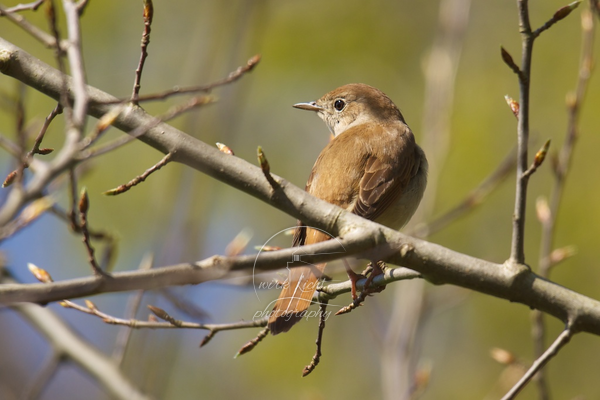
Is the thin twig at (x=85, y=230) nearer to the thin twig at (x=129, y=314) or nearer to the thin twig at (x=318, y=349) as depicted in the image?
the thin twig at (x=129, y=314)

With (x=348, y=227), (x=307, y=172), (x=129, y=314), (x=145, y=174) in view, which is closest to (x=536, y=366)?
(x=348, y=227)

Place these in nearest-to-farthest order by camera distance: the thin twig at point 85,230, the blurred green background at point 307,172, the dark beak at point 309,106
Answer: the thin twig at point 85,230 → the dark beak at point 309,106 → the blurred green background at point 307,172

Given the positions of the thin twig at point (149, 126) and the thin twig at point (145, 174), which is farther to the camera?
the thin twig at point (145, 174)

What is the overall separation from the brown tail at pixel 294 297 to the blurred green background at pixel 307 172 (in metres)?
3.51

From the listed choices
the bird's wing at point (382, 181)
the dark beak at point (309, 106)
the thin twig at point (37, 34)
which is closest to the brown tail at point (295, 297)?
the bird's wing at point (382, 181)

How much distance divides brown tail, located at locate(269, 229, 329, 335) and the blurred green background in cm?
351

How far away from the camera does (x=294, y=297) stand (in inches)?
127

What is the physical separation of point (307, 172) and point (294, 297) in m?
5.62

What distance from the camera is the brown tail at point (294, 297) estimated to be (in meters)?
3.06

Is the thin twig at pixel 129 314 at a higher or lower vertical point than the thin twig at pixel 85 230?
lower

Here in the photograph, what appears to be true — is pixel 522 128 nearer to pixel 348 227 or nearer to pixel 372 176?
pixel 348 227

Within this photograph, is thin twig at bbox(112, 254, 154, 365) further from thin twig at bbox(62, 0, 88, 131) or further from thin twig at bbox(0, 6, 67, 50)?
thin twig at bbox(62, 0, 88, 131)

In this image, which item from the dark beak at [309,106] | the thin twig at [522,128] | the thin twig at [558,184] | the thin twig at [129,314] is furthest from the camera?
the dark beak at [309,106]

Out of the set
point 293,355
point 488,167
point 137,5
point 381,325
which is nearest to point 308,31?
point 137,5
